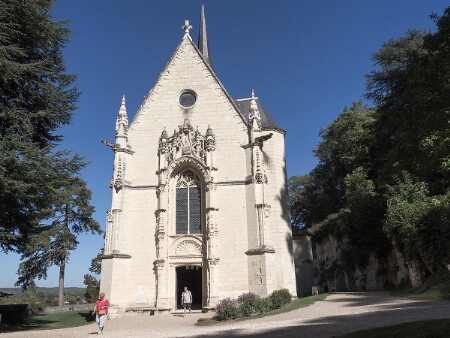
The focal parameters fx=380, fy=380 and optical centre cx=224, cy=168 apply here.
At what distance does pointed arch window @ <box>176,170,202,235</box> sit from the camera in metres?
18.9

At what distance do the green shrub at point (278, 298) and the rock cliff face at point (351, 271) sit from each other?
7283 millimetres

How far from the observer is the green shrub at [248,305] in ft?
45.6

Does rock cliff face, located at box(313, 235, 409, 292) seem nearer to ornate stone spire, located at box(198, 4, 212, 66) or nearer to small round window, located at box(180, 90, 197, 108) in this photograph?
small round window, located at box(180, 90, 197, 108)

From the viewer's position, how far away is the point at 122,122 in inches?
794

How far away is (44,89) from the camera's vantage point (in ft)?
54.9

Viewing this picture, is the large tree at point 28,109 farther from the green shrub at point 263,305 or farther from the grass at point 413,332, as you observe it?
the grass at point 413,332

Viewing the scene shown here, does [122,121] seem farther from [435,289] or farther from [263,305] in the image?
[435,289]

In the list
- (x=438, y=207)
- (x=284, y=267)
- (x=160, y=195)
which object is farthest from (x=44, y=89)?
(x=438, y=207)

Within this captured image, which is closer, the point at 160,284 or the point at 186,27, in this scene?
the point at 160,284

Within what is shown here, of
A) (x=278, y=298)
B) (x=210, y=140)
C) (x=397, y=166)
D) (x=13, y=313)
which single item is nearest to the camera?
(x=397, y=166)

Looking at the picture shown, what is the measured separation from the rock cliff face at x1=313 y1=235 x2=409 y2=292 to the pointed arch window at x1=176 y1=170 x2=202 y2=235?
11.0 m

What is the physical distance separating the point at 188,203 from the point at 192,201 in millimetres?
231

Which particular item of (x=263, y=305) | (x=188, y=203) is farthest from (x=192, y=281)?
(x=263, y=305)

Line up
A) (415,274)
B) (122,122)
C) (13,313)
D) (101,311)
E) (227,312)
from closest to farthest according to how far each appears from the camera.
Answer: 1. (101,311)
2. (227,312)
3. (415,274)
4. (13,313)
5. (122,122)
